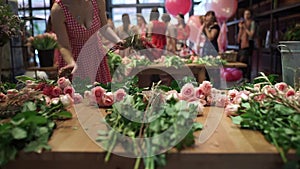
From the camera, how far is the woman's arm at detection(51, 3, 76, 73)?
1.67 metres

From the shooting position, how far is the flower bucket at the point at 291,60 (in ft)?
4.44

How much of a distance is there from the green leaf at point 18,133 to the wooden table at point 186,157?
0.05m

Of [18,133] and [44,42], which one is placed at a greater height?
[44,42]

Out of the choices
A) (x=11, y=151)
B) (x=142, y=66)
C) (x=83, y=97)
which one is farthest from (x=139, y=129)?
(x=142, y=66)

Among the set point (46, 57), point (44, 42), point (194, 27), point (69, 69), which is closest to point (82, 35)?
point (69, 69)

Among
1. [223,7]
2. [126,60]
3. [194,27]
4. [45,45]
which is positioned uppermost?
[223,7]

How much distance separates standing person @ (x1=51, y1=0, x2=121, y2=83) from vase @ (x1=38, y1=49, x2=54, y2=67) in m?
1.48

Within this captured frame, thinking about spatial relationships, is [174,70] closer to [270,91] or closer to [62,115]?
[270,91]

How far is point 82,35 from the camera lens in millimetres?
1849

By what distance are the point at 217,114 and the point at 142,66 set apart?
2.00 m

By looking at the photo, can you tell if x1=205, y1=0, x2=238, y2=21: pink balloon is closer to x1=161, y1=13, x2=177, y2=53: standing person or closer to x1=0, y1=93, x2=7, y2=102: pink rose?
x1=161, y1=13, x2=177, y2=53: standing person

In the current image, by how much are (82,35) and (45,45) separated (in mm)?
1587

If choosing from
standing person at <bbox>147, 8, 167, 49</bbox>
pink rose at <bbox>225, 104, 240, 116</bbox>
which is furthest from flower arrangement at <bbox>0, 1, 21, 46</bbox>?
standing person at <bbox>147, 8, 167, 49</bbox>

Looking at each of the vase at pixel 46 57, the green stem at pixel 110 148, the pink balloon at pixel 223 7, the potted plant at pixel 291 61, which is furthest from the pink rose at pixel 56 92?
the pink balloon at pixel 223 7
